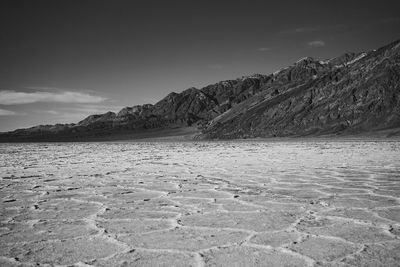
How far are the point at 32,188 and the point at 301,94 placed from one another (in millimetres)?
69027

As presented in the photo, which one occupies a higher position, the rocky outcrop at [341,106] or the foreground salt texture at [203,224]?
the rocky outcrop at [341,106]

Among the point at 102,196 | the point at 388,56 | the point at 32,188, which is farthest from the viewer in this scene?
the point at 388,56

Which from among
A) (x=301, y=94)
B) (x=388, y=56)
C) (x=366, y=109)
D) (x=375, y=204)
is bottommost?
(x=375, y=204)

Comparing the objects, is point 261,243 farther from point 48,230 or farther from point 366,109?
point 366,109

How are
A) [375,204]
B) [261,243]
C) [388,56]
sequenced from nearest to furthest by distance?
[261,243] < [375,204] < [388,56]

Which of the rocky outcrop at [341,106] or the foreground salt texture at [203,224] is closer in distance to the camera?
the foreground salt texture at [203,224]

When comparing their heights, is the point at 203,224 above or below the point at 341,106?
below

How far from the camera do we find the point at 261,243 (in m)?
3.20

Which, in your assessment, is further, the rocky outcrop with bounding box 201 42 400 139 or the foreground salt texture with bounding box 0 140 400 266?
the rocky outcrop with bounding box 201 42 400 139

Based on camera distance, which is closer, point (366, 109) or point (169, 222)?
point (169, 222)

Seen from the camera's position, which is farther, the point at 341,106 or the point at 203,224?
the point at 341,106

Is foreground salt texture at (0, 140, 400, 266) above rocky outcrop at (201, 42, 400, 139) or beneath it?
beneath

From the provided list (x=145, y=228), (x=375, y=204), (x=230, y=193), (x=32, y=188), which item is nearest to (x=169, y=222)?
(x=145, y=228)

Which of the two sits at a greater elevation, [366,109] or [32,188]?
[366,109]
